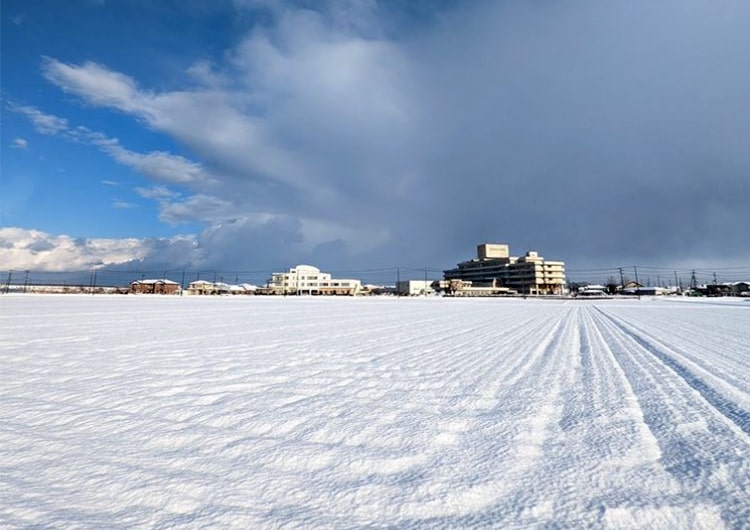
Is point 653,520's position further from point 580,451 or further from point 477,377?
point 477,377

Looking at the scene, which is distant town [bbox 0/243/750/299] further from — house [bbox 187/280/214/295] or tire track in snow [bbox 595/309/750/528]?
tire track in snow [bbox 595/309/750/528]

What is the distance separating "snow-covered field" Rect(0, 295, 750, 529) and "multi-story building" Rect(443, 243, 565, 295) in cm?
12201

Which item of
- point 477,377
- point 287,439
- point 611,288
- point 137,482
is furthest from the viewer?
point 611,288

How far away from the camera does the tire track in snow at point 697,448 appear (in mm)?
2086

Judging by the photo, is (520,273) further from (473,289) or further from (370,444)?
(370,444)

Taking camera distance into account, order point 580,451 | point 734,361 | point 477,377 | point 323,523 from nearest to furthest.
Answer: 1. point 323,523
2. point 580,451
3. point 477,377
4. point 734,361

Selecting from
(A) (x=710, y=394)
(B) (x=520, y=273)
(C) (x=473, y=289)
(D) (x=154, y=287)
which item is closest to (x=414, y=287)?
(C) (x=473, y=289)

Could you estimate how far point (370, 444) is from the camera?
290 cm

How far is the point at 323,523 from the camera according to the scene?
1.91m

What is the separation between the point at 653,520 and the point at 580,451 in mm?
821

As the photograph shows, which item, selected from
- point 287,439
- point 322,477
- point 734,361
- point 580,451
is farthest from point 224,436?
point 734,361

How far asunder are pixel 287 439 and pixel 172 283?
111 m

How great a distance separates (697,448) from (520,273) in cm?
12870

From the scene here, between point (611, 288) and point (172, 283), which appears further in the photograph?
point (611, 288)
